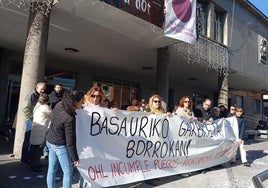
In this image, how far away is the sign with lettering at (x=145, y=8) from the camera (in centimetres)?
718

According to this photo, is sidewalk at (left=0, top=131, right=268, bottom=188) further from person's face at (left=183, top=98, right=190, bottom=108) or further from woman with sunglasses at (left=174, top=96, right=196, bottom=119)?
person's face at (left=183, top=98, right=190, bottom=108)

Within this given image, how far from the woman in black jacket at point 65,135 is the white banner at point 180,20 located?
502 centimetres

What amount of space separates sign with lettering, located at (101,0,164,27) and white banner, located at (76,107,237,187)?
289cm

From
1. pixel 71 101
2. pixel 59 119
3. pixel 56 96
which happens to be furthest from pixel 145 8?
pixel 59 119

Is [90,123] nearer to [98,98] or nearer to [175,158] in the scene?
[98,98]

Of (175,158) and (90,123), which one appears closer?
(90,123)

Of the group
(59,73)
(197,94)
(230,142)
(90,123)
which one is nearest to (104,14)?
(90,123)

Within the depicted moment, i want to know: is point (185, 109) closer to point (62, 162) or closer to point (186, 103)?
point (186, 103)

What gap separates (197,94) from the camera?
22500 mm

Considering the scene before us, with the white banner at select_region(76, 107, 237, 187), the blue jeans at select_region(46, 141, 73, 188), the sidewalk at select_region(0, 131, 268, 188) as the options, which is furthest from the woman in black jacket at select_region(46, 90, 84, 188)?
the sidewalk at select_region(0, 131, 268, 188)

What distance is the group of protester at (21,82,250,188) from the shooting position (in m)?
4.07

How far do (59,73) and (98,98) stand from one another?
30.5ft

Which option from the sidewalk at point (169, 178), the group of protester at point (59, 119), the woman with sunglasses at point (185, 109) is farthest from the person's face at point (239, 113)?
the woman with sunglasses at point (185, 109)

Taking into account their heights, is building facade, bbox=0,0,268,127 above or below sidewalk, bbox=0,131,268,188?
above
